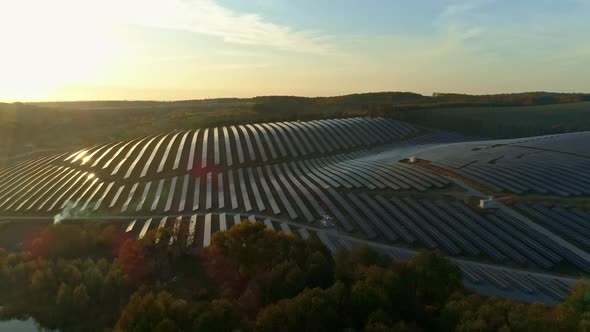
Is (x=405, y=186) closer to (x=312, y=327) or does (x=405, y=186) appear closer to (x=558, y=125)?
(x=312, y=327)

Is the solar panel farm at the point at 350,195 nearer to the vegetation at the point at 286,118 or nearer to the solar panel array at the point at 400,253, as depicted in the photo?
the solar panel array at the point at 400,253

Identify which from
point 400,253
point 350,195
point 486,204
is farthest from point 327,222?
point 486,204

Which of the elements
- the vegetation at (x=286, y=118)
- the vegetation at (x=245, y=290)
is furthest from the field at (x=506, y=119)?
the vegetation at (x=245, y=290)

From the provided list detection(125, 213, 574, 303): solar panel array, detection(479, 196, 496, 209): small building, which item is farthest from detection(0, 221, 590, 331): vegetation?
detection(479, 196, 496, 209): small building

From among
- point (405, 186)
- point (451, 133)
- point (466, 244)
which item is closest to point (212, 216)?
point (405, 186)

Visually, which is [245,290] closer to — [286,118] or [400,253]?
[400,253]

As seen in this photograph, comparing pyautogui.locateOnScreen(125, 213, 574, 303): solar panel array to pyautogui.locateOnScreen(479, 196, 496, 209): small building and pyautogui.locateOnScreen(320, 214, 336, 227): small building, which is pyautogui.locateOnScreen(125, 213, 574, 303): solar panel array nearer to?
pyautogui.locateOnScreen(320, 214, 336, 227): small building
